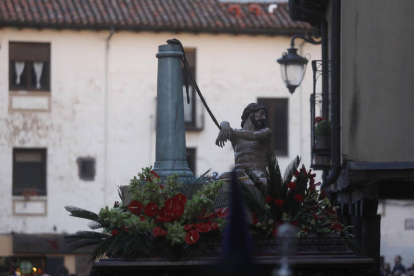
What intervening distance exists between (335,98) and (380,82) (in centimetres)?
132

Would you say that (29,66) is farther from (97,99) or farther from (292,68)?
(292,68)

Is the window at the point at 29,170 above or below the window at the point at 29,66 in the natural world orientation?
below

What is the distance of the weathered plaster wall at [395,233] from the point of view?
32.2 metres

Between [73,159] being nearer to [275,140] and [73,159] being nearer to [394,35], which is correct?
[275,140]

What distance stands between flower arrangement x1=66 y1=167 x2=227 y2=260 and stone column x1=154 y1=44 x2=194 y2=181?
0.83m

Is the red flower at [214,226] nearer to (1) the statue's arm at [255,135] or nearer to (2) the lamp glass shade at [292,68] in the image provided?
(1) the statue's arm at [255,135]

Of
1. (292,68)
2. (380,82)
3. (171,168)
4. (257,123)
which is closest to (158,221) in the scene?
(171,168)

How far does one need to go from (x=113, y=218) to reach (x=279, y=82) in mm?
23232

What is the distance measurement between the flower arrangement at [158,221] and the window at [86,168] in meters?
21.9

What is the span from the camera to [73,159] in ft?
100

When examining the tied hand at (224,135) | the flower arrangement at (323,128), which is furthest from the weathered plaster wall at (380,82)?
the tied hand at (224,135)

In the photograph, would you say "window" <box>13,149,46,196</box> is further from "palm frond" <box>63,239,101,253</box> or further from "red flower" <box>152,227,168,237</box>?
"red flower" <box>152,227,168,237</box>

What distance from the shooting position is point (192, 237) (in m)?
8.24

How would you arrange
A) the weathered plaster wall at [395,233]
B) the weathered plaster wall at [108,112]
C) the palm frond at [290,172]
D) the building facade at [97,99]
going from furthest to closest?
the weathered plaster wall at [395,233]
the weathered plaster wall at [108,112]
the building facade at [97,99]
the palm frond at [290,172]
